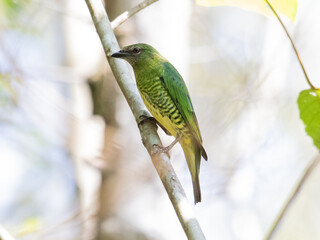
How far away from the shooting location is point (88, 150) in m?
5.77

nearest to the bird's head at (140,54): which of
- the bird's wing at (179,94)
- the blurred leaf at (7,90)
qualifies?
the bird's wing at (179,94)

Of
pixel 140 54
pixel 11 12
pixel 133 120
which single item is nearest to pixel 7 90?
pixel 11 12

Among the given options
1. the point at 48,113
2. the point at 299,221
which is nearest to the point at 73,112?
the point at 48,113

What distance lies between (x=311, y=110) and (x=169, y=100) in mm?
1988

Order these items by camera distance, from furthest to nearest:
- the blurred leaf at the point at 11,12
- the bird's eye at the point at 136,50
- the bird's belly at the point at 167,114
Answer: the blurred leaf at the point at 11,12 < the bird's eye at the point at 136,50 < the bird's belly at the point at 167,114

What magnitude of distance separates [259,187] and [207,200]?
5.50ft

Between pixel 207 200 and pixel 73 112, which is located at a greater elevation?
pixel 73 112

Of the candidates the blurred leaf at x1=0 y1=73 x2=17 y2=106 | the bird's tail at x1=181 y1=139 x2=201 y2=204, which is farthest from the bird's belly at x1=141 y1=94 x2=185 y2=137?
the blurred leaf at x1=0 y1=73 x2=17 y2=106

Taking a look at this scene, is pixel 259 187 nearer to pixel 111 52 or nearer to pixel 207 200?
pixel 207 200

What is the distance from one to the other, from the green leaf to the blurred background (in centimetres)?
176

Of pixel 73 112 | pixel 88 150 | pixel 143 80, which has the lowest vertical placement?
pixel 88 150

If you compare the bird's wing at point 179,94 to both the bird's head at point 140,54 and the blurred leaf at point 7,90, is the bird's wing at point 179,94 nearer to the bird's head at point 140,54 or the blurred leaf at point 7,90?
the bird's head at point 140,54

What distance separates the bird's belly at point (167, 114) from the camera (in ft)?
11.8

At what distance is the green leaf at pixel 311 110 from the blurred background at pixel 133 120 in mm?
→ 1760
